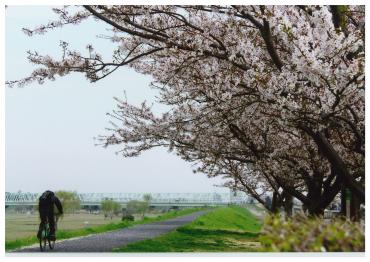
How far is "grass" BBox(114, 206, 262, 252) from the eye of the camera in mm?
7366

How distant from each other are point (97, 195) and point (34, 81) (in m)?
1.55

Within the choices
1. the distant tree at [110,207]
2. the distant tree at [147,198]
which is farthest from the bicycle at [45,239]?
the distant tree at [147,198]

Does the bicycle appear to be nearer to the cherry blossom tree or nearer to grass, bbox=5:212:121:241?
grass, bbox=5:212:121:241

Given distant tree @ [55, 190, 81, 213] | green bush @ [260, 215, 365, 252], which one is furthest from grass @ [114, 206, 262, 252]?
green bush @ [260, 215, 365, 252]

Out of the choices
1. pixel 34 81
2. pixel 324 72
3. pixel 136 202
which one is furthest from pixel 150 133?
pixel 324 72

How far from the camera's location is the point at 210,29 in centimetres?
660

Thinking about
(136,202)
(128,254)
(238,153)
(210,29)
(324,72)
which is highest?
(210,29)

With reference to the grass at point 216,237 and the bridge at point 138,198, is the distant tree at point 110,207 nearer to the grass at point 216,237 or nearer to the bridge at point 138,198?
the bridge at point 138,198

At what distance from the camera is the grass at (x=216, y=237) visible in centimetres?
737

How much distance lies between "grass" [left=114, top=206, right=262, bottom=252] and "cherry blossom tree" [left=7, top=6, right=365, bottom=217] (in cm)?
104

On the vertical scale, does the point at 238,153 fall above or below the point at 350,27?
below

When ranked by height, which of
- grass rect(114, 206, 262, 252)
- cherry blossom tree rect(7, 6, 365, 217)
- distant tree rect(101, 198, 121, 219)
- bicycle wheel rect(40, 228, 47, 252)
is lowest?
grass rect(114, 206, 262, 252)

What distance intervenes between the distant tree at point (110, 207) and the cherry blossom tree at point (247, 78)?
0.72 m
